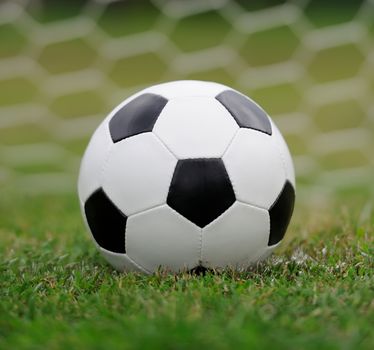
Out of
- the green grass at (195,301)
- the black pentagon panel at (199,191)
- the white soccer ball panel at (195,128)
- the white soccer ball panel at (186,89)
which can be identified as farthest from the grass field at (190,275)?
the white soccer ball panel at (186,89)

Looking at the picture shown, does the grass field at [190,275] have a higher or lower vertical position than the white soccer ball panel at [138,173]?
lower

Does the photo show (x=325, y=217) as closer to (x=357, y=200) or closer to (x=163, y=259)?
(x=357, y=200)

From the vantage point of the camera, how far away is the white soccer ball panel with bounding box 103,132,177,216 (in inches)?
73.8

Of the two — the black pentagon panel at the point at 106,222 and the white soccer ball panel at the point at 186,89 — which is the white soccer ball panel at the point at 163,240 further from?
the white soccer ball panel at the point at 186,89

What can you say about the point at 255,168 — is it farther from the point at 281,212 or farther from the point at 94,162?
the point at 94,162

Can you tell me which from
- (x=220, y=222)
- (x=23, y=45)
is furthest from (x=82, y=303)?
(x=23, y=45)

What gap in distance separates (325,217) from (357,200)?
0.56 metres

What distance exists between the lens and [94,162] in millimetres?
2016

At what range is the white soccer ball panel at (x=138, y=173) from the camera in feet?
6.15

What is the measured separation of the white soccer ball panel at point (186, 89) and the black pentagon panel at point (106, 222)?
12.5 inches

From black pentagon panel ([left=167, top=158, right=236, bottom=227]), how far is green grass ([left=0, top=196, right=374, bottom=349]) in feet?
0.52

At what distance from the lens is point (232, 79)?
23.4ft

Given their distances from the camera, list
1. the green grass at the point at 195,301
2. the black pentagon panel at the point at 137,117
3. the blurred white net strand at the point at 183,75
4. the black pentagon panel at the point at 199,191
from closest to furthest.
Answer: the green grass at the point at 195,301, the black pentagon panel at the point at 199,191, the black pentagon panel at the point at 137,117, the blurred white net strand at the point at 183,75

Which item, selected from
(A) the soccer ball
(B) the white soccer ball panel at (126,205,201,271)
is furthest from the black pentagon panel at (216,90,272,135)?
(B) the white soccer ball panel at (126,205,201,271)
